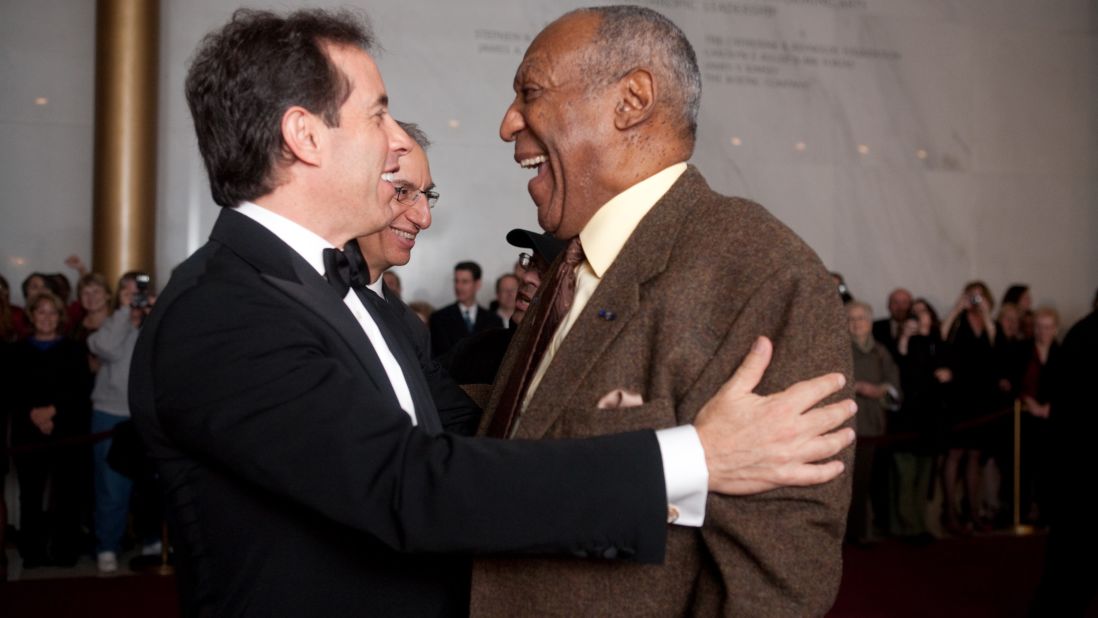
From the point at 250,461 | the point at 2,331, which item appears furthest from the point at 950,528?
the point at 250,461

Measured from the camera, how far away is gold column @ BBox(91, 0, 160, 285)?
938 centimetres

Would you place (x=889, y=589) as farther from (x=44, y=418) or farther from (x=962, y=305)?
(x=44, y=418)

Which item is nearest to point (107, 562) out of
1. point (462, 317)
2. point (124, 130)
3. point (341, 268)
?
point (462, 317)

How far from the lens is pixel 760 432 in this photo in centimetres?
177

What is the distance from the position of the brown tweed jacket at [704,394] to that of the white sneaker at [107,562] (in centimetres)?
589

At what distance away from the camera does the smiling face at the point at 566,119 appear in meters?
2.21

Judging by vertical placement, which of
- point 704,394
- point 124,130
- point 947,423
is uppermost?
point 124,130

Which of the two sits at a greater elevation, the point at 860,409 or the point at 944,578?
the point at 860,409

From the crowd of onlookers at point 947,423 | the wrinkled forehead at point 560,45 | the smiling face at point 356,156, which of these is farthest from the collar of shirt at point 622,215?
the crowd of onlookers at point 947,423

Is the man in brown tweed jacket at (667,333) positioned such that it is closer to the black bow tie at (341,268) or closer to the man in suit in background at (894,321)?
the black bow tie at (341,268)

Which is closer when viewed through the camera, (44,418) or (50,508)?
→ (44,418)

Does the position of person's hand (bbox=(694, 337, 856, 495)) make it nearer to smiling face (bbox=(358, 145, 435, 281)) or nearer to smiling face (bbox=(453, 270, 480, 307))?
smiling face (bbox=(358, 145, 435, 281))

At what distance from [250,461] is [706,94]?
32.0 ft

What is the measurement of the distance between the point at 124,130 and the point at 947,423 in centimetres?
708
